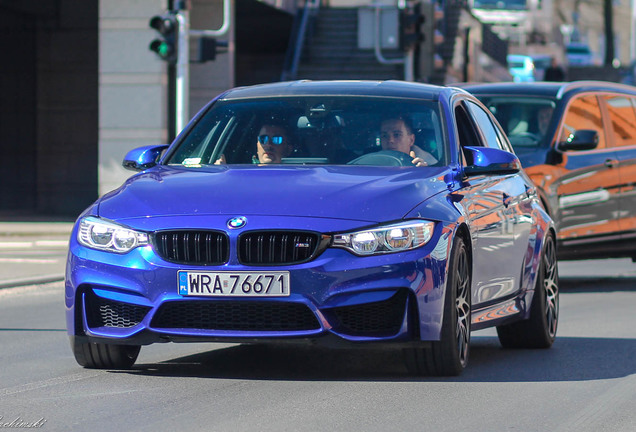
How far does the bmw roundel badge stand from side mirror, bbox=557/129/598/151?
7544 millimetres

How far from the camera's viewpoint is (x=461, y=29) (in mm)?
41250

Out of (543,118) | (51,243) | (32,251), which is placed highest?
(543,118)

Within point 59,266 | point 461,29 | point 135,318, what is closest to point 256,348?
point 135,318

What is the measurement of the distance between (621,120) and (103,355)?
9.03 m

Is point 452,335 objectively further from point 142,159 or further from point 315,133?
point 142,159

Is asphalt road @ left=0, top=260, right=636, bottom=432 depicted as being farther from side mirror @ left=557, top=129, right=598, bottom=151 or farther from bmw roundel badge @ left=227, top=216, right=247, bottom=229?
side mirror @ left=557, top=129, right=598, bottom=151

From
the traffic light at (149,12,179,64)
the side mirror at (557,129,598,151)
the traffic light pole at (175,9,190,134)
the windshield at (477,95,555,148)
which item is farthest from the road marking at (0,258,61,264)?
the side mirror at (557,129,598,151)

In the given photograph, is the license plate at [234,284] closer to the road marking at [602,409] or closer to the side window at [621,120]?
the road marking at [602,409]

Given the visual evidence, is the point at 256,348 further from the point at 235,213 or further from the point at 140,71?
the point at 140,71

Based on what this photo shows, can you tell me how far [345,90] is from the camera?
8.57 m

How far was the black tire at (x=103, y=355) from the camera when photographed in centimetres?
765

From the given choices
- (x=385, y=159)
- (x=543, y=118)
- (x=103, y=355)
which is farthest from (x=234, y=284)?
(x=543, y=118)

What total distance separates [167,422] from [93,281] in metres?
1.22

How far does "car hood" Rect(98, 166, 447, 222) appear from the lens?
708 cm
